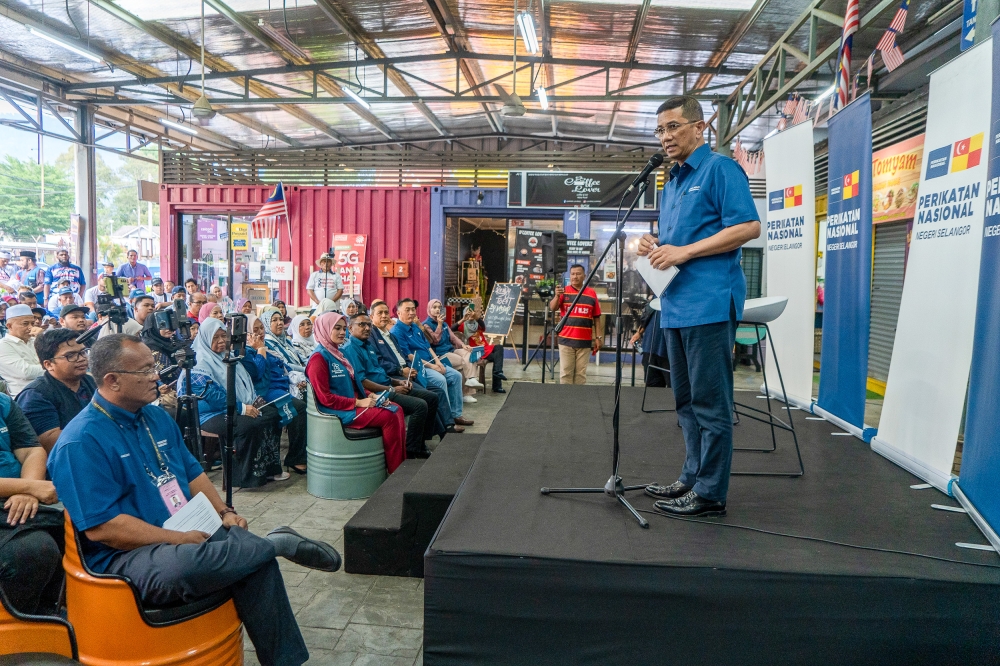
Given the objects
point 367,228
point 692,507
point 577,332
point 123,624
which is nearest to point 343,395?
point 123,624

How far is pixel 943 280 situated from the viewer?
2822mm

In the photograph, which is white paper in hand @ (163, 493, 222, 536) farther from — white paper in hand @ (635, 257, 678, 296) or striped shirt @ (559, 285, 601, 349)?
striped shirt @ (559, 285, 601, 349)

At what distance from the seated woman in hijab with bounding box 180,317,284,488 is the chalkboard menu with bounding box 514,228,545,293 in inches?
254

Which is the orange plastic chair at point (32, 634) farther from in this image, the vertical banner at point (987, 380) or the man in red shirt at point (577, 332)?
the man in red shirt at point (577, 332)

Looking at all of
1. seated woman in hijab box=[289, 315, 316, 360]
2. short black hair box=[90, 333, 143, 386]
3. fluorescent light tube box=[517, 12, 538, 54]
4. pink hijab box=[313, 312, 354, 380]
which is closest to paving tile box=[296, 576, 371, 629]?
short black hair box=[90, 333, 143, 386]

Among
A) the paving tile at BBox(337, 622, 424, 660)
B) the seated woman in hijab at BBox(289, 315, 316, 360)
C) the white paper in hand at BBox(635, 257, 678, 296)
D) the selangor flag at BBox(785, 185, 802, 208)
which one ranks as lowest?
the paving tile at BBox(337, 622, 424, 660)

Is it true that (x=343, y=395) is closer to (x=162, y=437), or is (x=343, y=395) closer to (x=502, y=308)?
(x=162, y=437)

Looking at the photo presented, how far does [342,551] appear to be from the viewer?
10.7 feet

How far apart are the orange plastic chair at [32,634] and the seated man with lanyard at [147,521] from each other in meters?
0.22

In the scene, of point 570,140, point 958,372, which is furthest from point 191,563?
point 570,140

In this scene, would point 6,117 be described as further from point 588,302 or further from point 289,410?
point 588,302

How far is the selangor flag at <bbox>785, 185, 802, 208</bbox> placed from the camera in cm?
457

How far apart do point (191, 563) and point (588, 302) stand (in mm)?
5003

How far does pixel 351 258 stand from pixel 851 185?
8.34 meters
